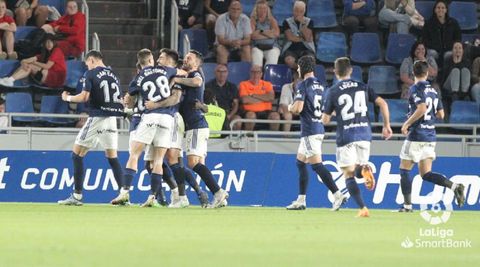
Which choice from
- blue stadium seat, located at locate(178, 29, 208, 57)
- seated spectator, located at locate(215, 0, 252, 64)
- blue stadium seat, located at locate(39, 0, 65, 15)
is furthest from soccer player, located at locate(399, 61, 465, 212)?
blue stadium seat, located at locate(39, 0, 65, 15)

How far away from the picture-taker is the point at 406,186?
18.8 meters

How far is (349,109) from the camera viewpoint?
17000mm

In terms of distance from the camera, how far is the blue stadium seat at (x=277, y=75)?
81.7 feet

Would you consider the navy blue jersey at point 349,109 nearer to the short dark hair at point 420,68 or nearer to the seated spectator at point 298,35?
the short dark hair at point 420,68

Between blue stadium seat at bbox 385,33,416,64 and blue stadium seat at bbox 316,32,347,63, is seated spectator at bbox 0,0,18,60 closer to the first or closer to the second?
blue stadium seat at bbox 316,32,347,63

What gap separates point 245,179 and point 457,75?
18.8 feet

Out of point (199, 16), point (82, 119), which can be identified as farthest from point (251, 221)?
point (199, 16)

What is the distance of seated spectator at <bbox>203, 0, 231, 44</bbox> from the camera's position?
25.5 meters

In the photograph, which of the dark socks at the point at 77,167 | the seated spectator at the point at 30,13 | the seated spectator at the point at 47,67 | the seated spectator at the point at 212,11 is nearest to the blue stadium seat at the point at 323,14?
the seated spectator at the point at 212,11

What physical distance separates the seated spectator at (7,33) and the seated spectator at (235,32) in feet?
12.5

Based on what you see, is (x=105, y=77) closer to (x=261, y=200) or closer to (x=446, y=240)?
(x=261, y=200)

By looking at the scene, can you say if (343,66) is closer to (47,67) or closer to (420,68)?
(420,68)

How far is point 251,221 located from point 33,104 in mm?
9949

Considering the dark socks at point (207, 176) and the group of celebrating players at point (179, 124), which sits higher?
the group of celebrating players at point (179, 124)
